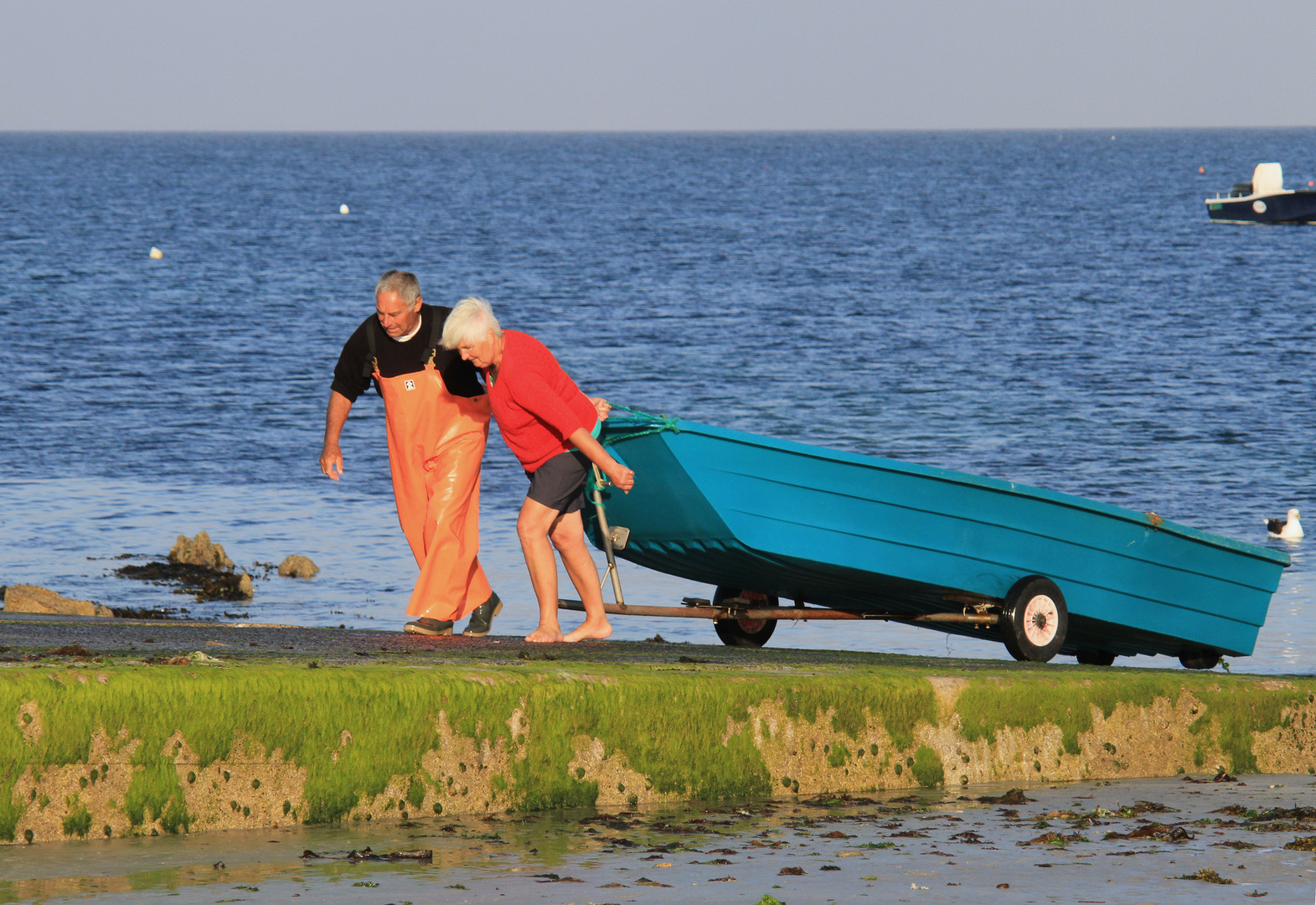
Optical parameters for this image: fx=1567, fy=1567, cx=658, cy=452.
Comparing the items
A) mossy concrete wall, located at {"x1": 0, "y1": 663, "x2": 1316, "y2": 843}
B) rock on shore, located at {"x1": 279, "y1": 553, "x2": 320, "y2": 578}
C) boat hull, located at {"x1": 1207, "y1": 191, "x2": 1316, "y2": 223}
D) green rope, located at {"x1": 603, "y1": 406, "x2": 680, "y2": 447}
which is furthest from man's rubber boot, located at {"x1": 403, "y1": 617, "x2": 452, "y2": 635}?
boat hull, located at {"x1": 1207, "y1": 191, "x2": 1316, "y2": 223}

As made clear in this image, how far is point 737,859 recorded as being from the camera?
178 inches

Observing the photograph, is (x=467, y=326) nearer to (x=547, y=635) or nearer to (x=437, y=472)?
(x=437, y=472)

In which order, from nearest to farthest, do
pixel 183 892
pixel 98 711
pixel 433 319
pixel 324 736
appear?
pixel 183 892, pixel 98 711, pixel 324 736, pixel 433 319

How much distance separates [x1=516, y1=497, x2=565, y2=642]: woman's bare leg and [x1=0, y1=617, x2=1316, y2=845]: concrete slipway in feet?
0.75

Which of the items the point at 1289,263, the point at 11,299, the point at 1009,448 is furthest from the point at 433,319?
the point at 1289,263

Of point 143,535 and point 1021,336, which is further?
point 1021,336

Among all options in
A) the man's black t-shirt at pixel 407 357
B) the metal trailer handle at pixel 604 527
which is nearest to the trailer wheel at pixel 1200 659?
the metal trailer handle at pixel 604 527

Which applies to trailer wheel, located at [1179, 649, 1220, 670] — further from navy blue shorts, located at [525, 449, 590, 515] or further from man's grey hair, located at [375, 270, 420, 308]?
man's grey hair, located at [375, 270, 420, 308]

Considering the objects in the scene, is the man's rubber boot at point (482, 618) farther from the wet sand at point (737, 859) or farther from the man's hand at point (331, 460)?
the wet sand at point (737, 859)

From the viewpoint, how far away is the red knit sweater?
6.44 meters

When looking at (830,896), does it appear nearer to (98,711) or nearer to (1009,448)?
(98,711)

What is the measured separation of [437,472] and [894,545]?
226cm

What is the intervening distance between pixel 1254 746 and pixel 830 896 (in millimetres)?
3159

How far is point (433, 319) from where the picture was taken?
6.85 meters
